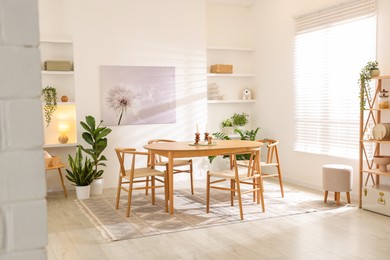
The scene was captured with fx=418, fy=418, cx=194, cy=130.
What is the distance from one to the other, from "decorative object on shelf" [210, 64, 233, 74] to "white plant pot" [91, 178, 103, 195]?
279 cm

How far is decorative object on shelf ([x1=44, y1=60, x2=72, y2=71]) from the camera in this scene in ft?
19.3

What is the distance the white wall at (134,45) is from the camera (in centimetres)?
612

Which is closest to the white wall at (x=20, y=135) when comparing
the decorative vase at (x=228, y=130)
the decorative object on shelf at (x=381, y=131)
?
the decorative object on shelf at (x=381, y=131)

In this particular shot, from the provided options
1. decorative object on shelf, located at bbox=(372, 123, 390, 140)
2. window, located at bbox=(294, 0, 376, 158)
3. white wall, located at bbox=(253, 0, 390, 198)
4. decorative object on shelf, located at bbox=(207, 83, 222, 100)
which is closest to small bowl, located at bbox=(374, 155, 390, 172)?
decorative object on shelf, located at bbox=(372, 123, 390, 140)

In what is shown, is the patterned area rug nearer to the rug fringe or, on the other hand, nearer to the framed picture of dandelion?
the rug fringe

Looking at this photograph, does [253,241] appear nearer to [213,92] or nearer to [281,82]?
[281,82]

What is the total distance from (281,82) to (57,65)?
351cm

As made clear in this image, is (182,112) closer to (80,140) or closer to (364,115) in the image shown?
(80,140)

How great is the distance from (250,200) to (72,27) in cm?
354

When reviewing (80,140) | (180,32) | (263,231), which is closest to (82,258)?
(263,231)

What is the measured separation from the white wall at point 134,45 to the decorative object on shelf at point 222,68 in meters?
0.34

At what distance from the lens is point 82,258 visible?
347cm

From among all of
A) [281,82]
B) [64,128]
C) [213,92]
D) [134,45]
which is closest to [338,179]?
[281,82]

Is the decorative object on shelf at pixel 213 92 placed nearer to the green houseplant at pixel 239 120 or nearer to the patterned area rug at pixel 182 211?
the green houseplant at pixel 239 120
